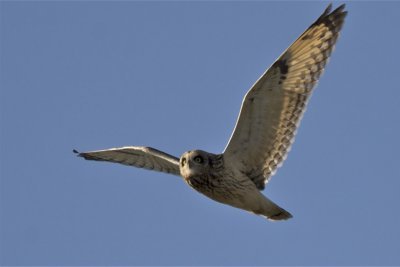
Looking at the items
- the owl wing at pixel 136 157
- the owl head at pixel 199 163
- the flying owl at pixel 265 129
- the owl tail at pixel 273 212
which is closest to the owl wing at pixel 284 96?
the flying owl at pixel 265 129

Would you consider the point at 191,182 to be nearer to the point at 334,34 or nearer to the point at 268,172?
the point at 268,172

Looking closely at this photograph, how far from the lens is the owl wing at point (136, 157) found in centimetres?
1326

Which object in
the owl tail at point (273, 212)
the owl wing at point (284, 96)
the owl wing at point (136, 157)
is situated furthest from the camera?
the owl wing at point (136, 157)

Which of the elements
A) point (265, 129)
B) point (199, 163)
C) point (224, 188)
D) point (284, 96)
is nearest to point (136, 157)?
point (199, 163)

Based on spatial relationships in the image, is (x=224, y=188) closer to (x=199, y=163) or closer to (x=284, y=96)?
(x=199, y=163)

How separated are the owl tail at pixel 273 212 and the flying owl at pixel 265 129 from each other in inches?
0.5

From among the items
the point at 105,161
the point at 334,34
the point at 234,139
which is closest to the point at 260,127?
the point at 234,139

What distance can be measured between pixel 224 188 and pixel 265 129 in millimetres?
788

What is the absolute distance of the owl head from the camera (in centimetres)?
1212

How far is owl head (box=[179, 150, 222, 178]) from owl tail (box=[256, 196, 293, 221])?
0.71m

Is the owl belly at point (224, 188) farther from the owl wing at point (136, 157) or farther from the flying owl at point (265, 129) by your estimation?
the owl wing at point (136, 157)

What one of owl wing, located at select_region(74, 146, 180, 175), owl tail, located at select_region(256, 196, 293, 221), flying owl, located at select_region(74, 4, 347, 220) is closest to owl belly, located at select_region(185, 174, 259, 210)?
flying owl, located at select_region(74, 4, 347, 220)

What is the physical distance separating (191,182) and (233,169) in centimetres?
48

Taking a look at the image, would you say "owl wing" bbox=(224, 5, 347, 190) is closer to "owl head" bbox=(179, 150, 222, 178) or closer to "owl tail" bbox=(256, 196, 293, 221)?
"owl head" bbox=(179, 150, 222, 178)
